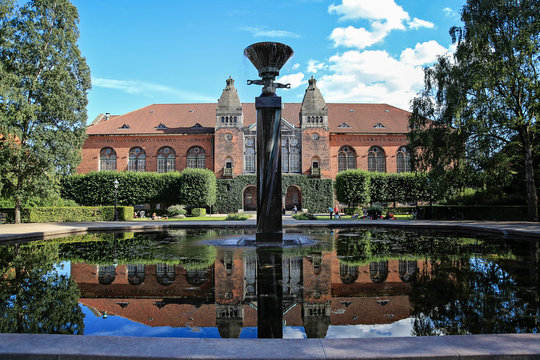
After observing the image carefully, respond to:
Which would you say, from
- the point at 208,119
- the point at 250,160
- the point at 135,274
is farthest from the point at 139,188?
the point at 135,274

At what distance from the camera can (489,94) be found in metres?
20.4

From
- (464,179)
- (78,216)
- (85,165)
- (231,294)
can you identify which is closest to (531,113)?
(464,179)

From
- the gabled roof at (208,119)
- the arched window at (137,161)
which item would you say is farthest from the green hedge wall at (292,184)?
the arched window at (137,161)

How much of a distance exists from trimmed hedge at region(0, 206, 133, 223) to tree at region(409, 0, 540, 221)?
2274cm

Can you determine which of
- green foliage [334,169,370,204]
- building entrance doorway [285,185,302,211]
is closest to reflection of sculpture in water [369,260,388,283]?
green foliage [334,169,370,204]

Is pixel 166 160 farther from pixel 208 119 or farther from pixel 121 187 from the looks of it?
pixel 121 187

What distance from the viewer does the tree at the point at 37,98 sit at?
70.7 feet

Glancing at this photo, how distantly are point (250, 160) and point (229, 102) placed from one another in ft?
24.5

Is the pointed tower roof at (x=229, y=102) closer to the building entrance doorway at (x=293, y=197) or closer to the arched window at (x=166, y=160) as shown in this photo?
the arched window at (x=166, y=160)

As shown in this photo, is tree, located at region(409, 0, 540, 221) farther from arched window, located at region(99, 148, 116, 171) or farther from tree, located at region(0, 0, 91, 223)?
arched window, located at region(99, 148, 116, 171)

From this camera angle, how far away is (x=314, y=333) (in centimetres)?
363

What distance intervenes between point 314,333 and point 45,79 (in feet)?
86.3

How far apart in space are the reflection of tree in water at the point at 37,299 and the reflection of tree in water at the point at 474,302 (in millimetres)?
3872

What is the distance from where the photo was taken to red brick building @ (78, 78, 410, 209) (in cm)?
4238
